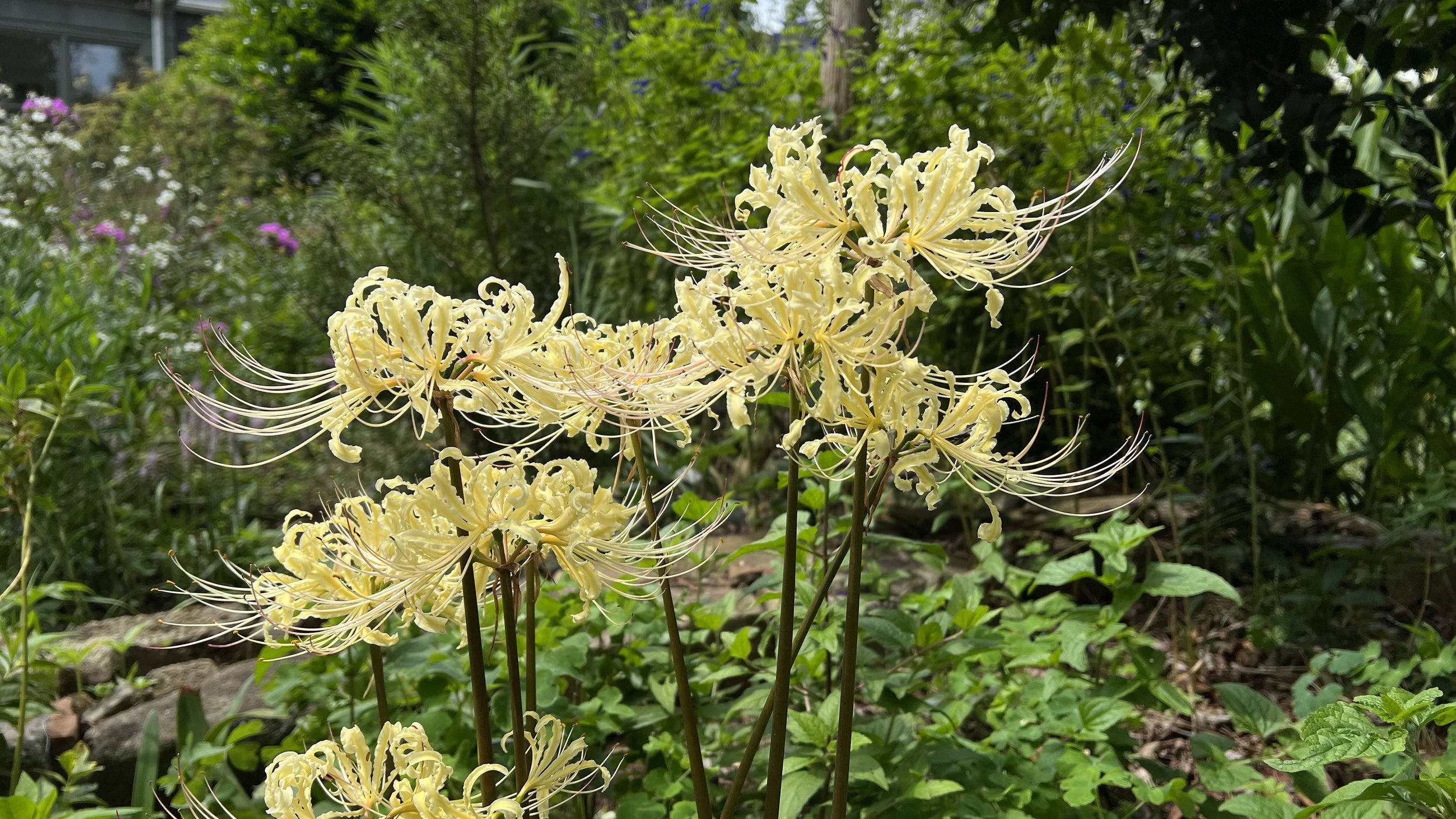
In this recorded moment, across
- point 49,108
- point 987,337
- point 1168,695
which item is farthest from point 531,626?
point 49,108

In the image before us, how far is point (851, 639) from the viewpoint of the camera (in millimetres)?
993

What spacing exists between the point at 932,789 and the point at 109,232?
19.1 feet

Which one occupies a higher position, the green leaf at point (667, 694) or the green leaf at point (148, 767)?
the green leaf at point (667, 694)

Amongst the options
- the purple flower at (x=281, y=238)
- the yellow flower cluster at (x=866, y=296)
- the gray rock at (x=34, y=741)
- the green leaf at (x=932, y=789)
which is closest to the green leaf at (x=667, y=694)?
the green leaf at (x=932, y=789)

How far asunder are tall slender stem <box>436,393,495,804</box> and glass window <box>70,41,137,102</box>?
1427cm

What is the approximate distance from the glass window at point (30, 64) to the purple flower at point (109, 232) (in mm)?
8457

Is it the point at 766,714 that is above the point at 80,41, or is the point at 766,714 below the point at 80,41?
below

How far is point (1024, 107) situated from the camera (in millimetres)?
3117

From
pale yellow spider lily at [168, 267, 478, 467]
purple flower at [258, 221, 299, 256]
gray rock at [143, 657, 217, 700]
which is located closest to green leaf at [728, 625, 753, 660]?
pale yellow spider lily at [168, 267, 478, 467]

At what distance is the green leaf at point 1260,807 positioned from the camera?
1.36 metres

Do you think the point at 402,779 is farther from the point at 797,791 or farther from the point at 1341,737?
the point at 1341,737

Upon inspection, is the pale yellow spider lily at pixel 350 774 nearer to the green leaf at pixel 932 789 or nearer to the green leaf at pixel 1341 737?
the green leaf at pixel 932 789

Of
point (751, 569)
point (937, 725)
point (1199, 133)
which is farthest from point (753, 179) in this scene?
point (1199, 133)

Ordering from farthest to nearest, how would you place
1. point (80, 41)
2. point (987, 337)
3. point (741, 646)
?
1. point (80, 41)
2. point (987, 337)
3. point (741, 646)
